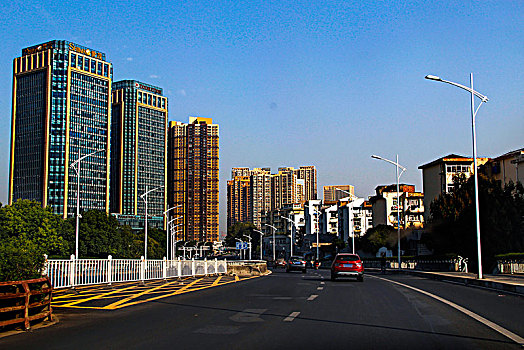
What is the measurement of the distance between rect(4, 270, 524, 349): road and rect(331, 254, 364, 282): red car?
49.9 ft

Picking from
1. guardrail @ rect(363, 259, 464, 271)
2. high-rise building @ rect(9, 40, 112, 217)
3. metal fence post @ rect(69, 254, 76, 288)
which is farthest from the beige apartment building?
high-rise building @ rect(9, 40, 112, 217)

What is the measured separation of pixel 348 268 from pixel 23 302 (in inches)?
931

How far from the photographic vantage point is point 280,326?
11.8 meters

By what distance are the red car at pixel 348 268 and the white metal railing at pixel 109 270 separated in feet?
33.0

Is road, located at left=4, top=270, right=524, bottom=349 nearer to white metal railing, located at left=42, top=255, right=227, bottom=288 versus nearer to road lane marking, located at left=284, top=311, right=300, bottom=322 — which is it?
road lane marking, located at left=284, top=311, right=300, bottom=322

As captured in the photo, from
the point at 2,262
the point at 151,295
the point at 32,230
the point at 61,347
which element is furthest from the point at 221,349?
the point at 32,230

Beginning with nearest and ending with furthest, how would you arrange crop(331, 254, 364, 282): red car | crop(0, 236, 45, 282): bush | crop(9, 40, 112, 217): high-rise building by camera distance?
crop(0, 236, 45, 282): bush < crop(331, 254, 364, 282): red car < crop(9, 40, 112, 217): high-rise building

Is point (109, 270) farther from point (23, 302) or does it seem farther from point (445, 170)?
point (445, 170)

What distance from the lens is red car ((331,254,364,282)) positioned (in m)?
33.1

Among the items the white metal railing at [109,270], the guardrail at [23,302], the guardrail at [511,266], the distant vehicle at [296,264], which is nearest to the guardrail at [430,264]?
the guardrail at [511,266]

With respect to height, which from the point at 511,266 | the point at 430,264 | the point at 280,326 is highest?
the point at 280,326

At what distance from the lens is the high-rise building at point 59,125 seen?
170625 mm

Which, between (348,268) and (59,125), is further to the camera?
(59,125)

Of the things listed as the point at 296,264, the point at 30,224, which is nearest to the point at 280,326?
the point at 296,264
